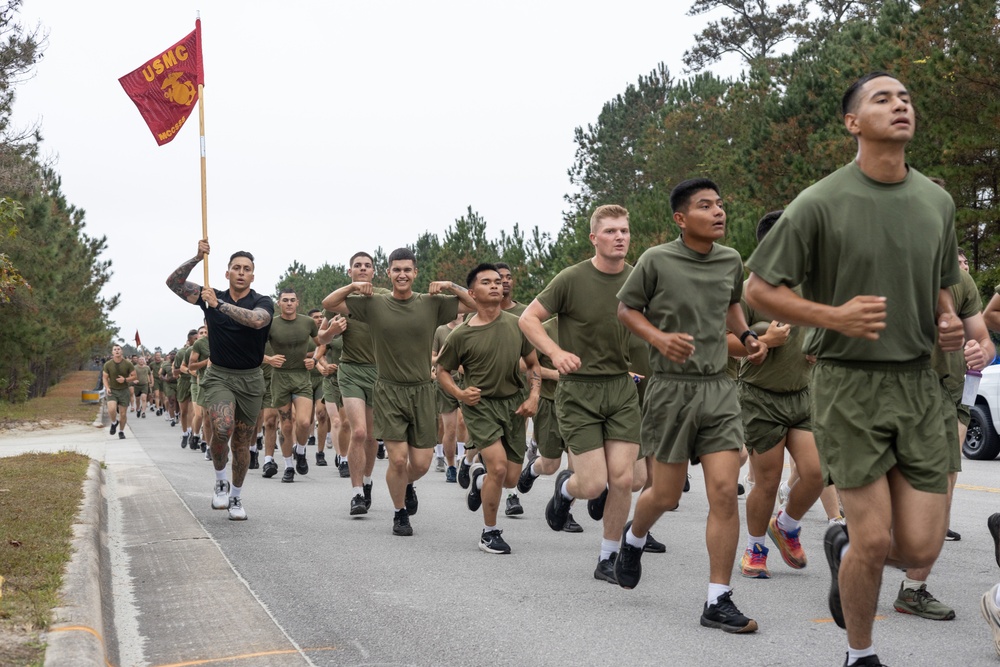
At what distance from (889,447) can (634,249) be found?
42.1 metres

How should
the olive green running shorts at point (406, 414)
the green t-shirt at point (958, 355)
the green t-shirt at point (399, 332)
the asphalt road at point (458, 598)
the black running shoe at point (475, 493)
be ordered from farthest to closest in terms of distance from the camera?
the black running shoe at point (475, 493) → the green t-shirt at point (399, 332) → the olive green running shorts at point (406, 414) → the green t-shirt at point (958, 355) → the asphalt road at point (458, 598)

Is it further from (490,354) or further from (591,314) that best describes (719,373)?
(490,354)

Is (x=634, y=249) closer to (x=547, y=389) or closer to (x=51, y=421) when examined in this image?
(x=51, y=421)

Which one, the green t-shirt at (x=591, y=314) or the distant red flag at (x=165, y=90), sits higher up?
the distant red flag at (x=165, y=90)

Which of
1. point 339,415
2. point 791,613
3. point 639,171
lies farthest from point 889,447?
point 639,171

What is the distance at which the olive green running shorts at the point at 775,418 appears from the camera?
752 centimetres

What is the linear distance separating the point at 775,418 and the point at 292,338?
8.37 m

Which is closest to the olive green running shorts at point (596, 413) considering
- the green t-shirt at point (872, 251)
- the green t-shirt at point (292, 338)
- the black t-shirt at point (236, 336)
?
the green t-shirt at point (872, 251)

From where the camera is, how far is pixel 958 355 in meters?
7.98

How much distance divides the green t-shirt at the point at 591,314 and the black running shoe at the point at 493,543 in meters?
1.48

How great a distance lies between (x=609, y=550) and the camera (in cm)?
736

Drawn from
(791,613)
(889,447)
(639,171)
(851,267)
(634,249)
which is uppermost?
(639,171)

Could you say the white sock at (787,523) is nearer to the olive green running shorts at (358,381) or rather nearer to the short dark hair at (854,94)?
the short dark hair at (854,94)

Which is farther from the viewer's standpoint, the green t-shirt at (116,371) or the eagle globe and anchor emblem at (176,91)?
the green t-shirt at (116,371)
